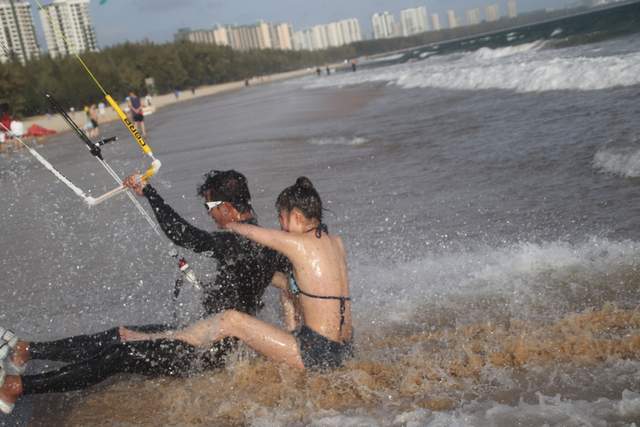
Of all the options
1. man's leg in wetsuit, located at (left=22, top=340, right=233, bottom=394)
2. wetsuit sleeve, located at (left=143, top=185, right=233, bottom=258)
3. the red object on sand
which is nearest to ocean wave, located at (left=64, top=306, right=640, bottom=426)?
man's leg in wetsuit, located at (left=22, top=340, right=233, bottom=394)

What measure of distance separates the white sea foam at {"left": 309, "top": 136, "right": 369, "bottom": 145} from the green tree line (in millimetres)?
9723

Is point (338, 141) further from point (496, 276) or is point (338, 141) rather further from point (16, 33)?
point (16, 33)

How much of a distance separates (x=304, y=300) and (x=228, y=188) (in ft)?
2.88

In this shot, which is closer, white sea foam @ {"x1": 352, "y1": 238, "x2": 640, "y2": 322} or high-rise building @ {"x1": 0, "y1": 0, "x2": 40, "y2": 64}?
white sea foam @ {"x1": 352, "y1": 238, "x2": 640, "y2": 322}

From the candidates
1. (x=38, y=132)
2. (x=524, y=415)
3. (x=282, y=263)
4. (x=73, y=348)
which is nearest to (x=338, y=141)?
(x=282, y=263)

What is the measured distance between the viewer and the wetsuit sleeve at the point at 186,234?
4.03 m

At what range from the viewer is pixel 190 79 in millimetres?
104250

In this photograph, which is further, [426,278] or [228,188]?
[426,278]

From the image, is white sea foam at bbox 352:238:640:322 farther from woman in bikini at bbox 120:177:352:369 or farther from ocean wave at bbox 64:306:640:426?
woman in bikini at bbox 120:177:352:369

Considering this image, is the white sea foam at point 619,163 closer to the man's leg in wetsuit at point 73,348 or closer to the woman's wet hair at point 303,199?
the woman's wet hair at point 303,199

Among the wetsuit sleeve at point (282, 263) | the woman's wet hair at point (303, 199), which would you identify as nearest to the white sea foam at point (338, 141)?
the wetsuit sleeve at point (282, 263)

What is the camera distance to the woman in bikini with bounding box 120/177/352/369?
3.64 m

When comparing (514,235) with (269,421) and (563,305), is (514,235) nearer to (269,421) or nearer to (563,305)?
(563,305)

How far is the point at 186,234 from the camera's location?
4023mm
